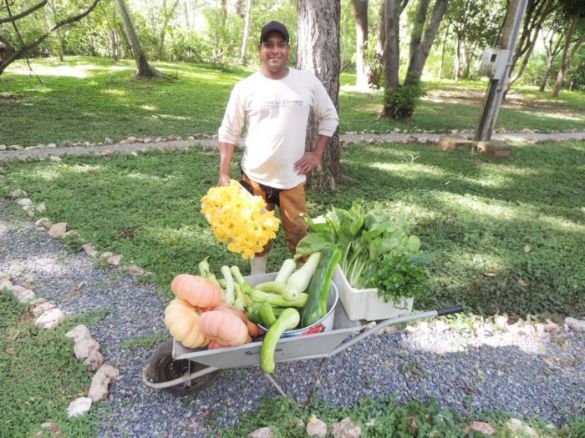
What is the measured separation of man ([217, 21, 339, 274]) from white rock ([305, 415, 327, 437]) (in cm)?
127

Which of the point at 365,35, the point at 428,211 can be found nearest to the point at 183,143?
the point at 428,211

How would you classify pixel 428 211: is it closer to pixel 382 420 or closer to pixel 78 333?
pixel 382 420

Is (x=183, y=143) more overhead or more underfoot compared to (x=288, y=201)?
more underfoot

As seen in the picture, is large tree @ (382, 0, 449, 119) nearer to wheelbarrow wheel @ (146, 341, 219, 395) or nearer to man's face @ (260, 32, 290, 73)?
man's face @ (260, 32, 290, 73)

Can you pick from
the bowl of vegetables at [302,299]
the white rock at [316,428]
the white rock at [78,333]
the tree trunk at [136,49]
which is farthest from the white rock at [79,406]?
the tree trunk at [136,49]

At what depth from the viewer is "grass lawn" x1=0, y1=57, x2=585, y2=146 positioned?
832 cm

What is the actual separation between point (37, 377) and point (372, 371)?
7.10 ft

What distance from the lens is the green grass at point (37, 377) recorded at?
2178mm

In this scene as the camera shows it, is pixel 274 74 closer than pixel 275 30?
No

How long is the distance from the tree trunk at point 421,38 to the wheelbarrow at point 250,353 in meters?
9.18

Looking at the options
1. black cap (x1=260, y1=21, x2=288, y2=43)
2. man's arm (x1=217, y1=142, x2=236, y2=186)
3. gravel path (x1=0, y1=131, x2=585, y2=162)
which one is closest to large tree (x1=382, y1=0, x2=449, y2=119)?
gravel path (x1=0, y1=131, x2=585, y2=162)

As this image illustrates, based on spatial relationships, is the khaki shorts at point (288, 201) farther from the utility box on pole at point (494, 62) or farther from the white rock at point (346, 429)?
the utility box on pole at point (494, 62)

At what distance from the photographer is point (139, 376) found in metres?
2.51

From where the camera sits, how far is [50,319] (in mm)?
2895
